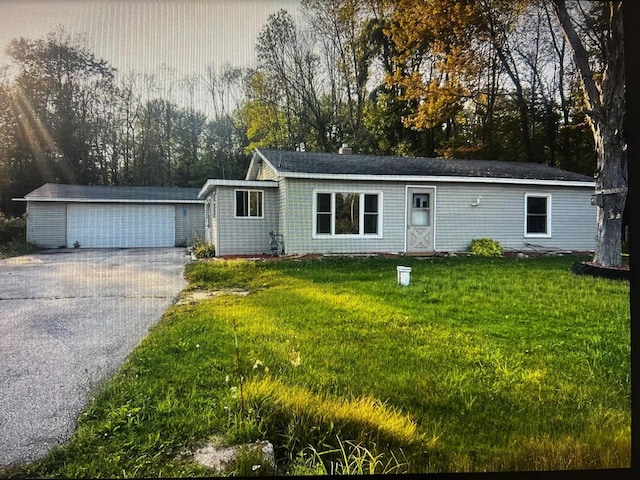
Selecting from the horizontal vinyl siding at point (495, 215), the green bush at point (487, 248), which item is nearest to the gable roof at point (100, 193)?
the horizontal vinyl siding at point (495, 215)

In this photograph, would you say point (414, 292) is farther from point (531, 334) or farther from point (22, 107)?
point (22, 107)

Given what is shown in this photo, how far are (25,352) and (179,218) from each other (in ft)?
4.88

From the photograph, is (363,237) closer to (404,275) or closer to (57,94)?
(404,275)

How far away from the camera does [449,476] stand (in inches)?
46.3

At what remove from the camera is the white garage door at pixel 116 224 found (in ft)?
6.09

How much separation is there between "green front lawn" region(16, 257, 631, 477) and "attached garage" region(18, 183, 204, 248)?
0.65 metres

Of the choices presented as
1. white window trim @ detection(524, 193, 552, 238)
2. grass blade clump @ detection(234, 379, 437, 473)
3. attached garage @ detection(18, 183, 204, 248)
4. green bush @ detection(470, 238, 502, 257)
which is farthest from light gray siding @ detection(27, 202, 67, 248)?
white window trim @ detection(524, 193, 552, 238)

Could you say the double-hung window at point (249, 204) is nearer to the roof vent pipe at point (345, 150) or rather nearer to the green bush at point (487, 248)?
the roof vent pipe at point (345, 150)

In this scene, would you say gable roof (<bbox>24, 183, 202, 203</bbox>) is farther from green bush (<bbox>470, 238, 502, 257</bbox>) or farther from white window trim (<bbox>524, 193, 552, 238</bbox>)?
white window trim (<bbox>524, 193, 552, 238</bbox>)

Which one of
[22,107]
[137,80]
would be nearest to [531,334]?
[137,80]

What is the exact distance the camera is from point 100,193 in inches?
67.5

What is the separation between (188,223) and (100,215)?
1164 millimetres

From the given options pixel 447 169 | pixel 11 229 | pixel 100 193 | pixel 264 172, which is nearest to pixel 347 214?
pixel 264 172

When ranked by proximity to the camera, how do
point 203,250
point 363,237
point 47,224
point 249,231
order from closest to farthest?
point 47,224 < point 363,237 < point 203,250 < point 249,231
